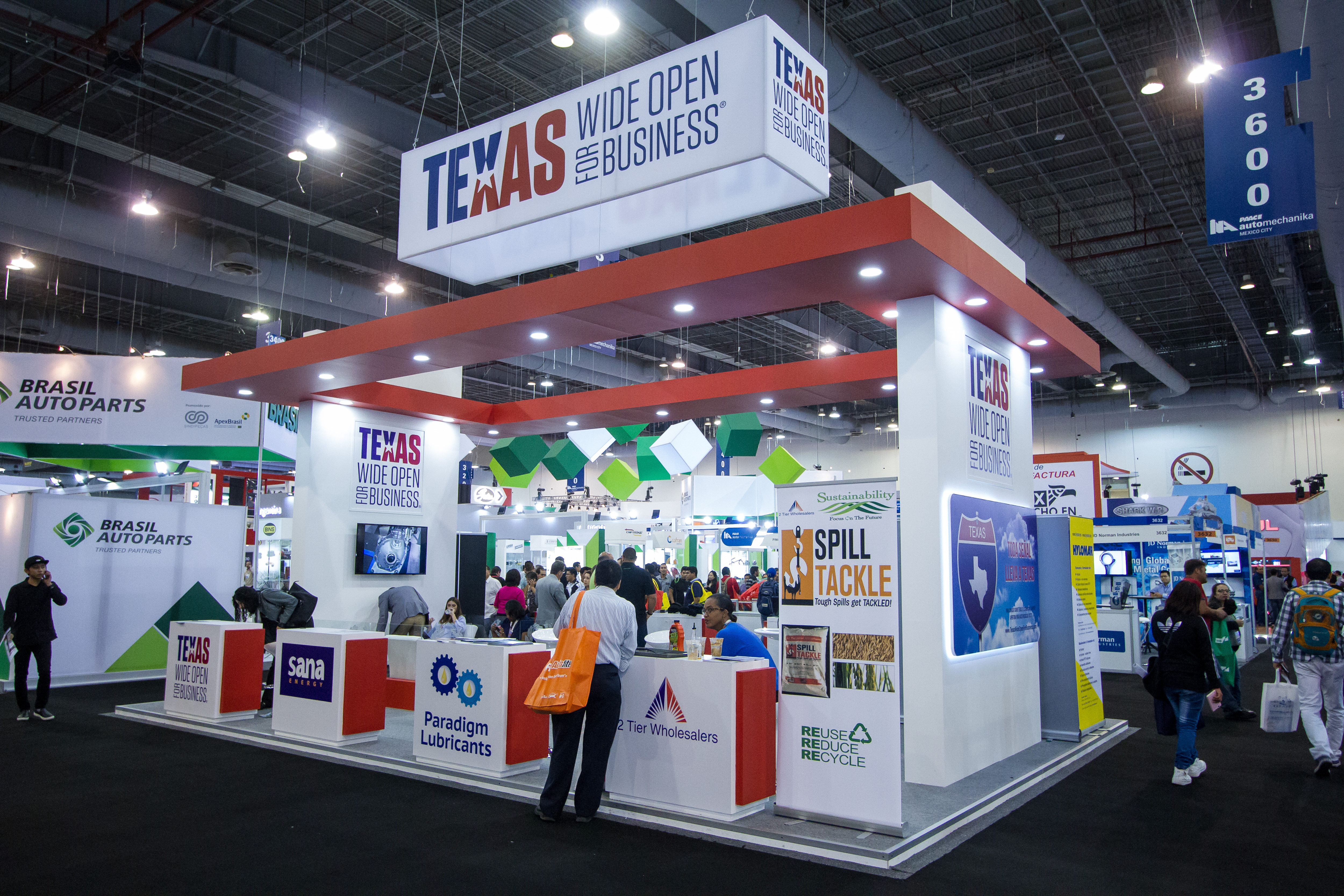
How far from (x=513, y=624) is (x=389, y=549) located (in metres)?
1.56

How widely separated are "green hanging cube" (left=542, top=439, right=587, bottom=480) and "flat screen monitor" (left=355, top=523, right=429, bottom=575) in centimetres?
251

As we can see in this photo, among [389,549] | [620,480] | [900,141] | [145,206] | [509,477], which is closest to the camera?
[900,141]

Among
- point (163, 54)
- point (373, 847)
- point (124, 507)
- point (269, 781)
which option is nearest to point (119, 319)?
point (124, 507)

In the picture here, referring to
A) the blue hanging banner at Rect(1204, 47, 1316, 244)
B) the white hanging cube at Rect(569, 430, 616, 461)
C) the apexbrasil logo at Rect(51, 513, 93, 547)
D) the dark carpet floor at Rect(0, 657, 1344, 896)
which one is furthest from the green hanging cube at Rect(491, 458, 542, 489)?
the blue hanging banner at Rect(1204, 47, 1316, 244)

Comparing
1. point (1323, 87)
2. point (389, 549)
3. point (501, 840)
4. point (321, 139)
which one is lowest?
point (501, 840)

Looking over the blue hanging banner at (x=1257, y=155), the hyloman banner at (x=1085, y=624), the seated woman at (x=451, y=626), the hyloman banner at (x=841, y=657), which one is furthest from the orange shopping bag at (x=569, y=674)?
the blue hanging banner at (x=1257, y=155)

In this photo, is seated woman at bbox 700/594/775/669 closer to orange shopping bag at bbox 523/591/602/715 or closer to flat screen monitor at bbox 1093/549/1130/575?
orange shopping bag at bbox 523/591/602/715

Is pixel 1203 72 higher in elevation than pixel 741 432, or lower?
higher

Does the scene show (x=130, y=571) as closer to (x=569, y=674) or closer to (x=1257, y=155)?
(x=569, y=674)

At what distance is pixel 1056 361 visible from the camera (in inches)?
287

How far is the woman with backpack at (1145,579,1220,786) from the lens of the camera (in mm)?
5137

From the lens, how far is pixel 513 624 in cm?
979

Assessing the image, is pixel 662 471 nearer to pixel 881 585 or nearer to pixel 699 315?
pixel 699 315

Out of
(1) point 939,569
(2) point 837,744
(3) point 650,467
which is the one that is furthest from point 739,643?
(3) point 650,467
